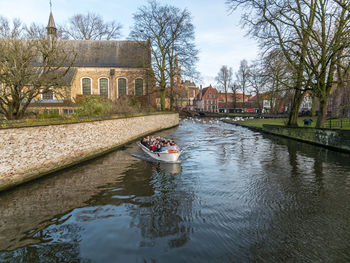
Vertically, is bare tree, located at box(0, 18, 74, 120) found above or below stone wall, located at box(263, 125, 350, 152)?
above

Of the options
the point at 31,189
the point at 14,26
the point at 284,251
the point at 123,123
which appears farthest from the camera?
the point at 123,123

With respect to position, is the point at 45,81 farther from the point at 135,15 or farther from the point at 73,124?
the point at 135,15

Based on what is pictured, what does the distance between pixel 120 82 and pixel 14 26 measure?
29940 millimetres

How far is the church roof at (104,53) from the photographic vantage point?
4272 centimetres

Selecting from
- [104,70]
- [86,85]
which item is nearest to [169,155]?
[104,70]

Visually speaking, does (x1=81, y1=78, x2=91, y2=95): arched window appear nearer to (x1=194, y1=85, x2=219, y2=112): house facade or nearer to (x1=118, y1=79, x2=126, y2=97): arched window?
(x1=118, y1=79, x2=126, y2=97): arched window

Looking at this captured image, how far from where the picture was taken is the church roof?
42719mm

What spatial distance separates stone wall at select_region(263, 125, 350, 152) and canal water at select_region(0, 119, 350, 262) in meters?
4.12

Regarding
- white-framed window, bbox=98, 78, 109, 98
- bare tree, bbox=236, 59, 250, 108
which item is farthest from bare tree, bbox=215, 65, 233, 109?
white-framed window, bbox=98, 78, 109, 98

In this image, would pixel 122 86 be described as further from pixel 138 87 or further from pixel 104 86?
pixel 138 87

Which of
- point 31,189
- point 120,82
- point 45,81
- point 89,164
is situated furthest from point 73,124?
point 120,82

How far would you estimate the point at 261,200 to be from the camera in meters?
7.86

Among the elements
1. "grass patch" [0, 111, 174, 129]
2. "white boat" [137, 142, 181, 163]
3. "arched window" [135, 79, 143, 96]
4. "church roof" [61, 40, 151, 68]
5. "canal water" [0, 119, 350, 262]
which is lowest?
"canal water" [0, 119, 350, 262]

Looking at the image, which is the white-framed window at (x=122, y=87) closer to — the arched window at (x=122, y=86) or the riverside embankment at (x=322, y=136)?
the arched window at (x=122, y=86)
